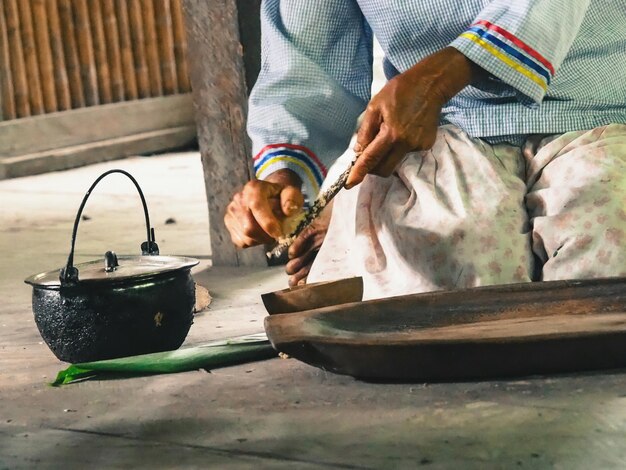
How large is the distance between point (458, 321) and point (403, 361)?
12.3 inches

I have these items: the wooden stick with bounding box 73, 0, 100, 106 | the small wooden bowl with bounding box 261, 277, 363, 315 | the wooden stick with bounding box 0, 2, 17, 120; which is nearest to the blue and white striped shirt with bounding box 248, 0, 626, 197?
the small wooden bowl with bounding box 261, 277, 363, 315

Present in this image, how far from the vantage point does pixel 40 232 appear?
6031mm

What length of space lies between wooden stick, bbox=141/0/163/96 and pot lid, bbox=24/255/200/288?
646 cm

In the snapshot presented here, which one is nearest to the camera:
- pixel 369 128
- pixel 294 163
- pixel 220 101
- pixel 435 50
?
pixel 369 128

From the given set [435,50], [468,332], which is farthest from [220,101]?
[468,332]

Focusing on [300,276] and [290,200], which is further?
[300,276]

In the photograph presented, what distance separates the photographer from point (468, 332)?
265cm

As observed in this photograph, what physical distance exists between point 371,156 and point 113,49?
6.79 metres

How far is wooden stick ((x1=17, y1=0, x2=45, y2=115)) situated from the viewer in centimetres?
874

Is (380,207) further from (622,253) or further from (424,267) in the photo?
(622,253)

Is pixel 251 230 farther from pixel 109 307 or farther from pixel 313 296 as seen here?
pixel 109 307

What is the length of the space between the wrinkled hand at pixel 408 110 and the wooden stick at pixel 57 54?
6.49 meters

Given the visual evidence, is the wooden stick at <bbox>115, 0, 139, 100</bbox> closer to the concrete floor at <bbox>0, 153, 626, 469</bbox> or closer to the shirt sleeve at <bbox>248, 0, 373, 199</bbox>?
the shirt sleeve at <bbox>248, 0, 373, 199</bbox>

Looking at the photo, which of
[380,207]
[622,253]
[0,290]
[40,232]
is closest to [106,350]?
[380,207]
